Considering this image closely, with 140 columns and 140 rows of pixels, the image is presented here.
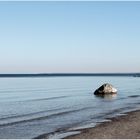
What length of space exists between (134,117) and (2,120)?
11.3 meters

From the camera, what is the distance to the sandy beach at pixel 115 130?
74.6 ft

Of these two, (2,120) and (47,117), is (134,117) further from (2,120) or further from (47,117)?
(2,120)

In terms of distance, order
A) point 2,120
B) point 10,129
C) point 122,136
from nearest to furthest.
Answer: point 122,136 → point 10,129 → point 2,120

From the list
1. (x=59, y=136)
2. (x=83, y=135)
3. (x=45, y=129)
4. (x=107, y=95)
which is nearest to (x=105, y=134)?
(x=83, y=135)

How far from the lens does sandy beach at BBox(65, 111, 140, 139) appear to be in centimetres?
2273

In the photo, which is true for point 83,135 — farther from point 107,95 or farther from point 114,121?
point 107,95

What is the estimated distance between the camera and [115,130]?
25.2 metres

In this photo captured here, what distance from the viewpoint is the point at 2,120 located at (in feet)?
100

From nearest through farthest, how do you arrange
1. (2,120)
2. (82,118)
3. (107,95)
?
(2,120) → (82,118) → (107,95)

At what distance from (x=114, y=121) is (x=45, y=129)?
6832 millimetres

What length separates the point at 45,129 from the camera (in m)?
26.2

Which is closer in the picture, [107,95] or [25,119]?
[25,119]

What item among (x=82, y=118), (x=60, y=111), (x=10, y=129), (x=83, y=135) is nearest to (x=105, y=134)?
(x=83, y=135)

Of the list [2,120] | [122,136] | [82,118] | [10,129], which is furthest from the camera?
[82,118]
